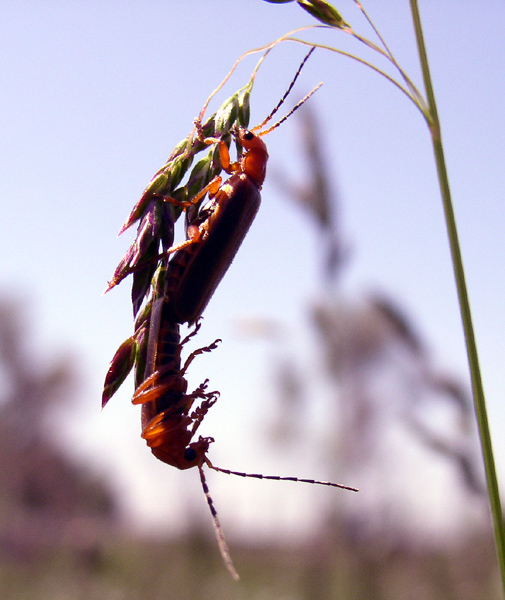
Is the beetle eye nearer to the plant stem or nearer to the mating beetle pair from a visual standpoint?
the mating beetle pair

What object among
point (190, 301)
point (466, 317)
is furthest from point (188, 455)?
point (466, 317)

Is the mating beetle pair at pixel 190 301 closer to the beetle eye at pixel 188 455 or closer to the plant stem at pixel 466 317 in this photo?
the beetle eye at pixel 188 455

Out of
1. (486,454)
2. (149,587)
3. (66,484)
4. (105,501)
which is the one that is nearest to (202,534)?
(149,587)

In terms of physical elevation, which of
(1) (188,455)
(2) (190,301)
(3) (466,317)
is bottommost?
(1) (188,455)

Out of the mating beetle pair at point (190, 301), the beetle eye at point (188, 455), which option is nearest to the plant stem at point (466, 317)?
the mating beetle pair at point (190, 301)

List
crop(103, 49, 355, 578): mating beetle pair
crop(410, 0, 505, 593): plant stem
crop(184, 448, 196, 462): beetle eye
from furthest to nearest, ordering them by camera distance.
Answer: crop(184, 448, 196, 462): beetle eye < crop(103, 49, 355, 578): mating beetle pair < crop(410, 0, 505, 593): plant stem

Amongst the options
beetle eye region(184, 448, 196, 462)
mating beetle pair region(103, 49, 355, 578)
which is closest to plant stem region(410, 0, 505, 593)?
mating beetle pair region(103, 49, 355, 578)

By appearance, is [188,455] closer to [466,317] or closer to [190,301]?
Answer: [190,301]

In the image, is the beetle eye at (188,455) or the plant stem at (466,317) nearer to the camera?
the plant stem at (466,317)

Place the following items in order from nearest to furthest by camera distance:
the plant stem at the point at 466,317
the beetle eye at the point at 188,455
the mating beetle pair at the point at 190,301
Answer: the plant stem at the point at 466,317 → the mating beetle pair at the point at 190,301 → the beetle eye at the point at 188,455
